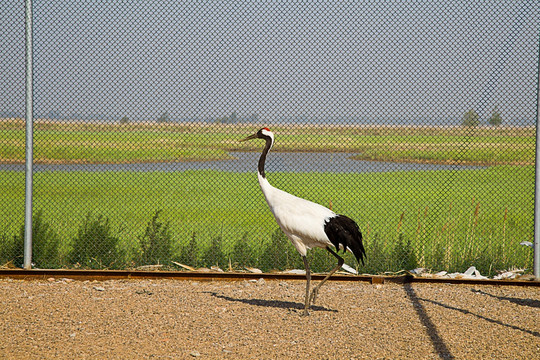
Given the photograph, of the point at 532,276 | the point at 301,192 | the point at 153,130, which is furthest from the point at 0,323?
the point at 301,192

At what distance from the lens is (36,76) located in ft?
22.1

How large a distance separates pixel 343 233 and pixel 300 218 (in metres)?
0.41

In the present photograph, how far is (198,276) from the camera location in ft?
21.3

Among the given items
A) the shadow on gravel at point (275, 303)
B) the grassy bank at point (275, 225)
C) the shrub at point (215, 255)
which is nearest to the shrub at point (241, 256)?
the grassy bank at point (275, 225)

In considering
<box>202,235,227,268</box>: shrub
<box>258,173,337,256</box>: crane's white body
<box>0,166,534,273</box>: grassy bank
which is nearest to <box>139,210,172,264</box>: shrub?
<box>0,166,534,273</box>: grassy bank

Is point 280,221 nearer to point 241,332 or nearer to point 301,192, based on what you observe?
point 241,332

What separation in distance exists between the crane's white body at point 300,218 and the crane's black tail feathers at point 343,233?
5cm

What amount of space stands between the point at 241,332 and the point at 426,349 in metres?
1.42

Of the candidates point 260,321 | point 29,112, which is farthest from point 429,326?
point 29,112

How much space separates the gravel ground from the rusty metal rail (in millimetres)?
88

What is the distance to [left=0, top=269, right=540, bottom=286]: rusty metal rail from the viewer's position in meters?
6.38

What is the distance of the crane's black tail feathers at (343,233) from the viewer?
5184 mm

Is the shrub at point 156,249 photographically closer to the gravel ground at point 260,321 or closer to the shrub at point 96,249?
the shrub at point 96,249

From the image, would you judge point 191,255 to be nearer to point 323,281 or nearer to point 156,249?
point 156,249
